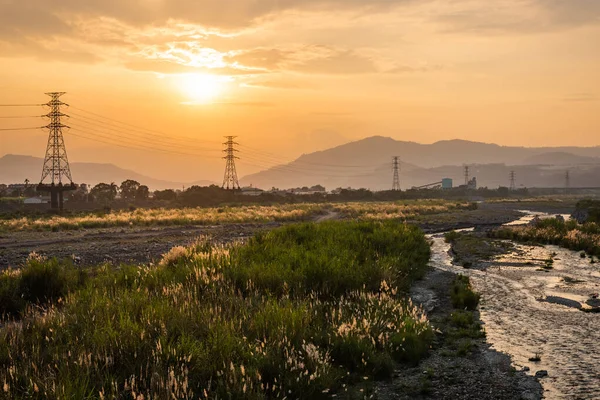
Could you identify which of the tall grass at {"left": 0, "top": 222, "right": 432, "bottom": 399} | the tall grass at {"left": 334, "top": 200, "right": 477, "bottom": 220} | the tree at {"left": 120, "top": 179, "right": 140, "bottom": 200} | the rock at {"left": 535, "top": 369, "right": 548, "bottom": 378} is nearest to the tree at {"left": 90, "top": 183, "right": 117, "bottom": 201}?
the tree at {"left": 120, "top": 179, "right": 140, "bottom": 200}

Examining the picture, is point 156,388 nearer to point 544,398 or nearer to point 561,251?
point 544,398

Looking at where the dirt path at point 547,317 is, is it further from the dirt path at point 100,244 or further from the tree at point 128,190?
the tree at point 128,190

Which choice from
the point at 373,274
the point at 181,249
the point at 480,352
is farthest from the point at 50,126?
the point at 480,352

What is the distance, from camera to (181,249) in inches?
766

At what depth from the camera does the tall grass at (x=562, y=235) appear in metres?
31.6

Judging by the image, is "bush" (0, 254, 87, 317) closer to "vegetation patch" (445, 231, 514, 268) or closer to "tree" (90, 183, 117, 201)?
"vegetation patch" (445, 231, 514, 268)

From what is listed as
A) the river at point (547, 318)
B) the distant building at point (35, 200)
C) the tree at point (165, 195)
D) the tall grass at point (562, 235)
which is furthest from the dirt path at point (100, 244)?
the tree at point (165, 195)

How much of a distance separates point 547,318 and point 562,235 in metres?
24.2

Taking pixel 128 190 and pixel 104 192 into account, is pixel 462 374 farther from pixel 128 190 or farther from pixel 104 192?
pixel 128 190

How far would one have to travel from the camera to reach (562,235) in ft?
118

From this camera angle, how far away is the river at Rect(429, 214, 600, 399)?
10.2 meters

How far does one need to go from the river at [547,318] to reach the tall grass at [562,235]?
16.3 feet

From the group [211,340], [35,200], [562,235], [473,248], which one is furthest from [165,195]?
[211,340]

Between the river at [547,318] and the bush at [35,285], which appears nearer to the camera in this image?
the river at [547,318]
